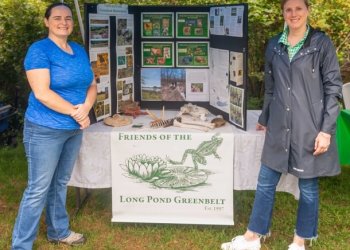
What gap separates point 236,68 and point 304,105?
25.3 inches

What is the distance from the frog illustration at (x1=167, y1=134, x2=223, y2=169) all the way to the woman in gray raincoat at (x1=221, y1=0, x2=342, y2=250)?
0.41 meters

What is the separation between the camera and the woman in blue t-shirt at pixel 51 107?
9.34 ft

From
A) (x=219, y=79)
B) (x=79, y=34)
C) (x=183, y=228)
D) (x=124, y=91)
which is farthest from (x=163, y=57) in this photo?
(x=79, y=34)

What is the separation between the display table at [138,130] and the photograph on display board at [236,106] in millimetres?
59

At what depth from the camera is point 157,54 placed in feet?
13.3

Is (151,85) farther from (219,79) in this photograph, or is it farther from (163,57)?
(219,79)

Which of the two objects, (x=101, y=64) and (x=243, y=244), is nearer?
(x=243, y=244)

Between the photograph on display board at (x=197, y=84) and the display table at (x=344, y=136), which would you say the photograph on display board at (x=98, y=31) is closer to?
the photograph on display board at (x=197, y=84)

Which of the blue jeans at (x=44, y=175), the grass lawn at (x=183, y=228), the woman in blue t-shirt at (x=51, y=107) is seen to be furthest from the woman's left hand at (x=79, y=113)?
the grass lawn at (x=183, y=228)

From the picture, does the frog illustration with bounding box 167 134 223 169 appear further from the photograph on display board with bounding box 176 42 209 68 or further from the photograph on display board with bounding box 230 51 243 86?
the photograph on display board with bounding box 176 42 209 68

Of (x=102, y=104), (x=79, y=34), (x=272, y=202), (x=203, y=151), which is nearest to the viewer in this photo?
(x=272, y=202)

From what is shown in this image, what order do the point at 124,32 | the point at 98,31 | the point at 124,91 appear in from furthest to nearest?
the point at 124,91 → the point at 124,32 → the point at 98,31

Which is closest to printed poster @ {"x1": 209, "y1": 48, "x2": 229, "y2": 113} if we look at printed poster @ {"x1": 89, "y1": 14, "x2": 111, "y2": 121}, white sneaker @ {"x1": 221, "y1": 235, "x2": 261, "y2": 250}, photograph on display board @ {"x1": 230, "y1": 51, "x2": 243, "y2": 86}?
photograph on display board @ {"x1": 230, "y1": 51, "x2": 243, "y2": 86}

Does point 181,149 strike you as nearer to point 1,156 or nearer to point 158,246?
point 158,246
